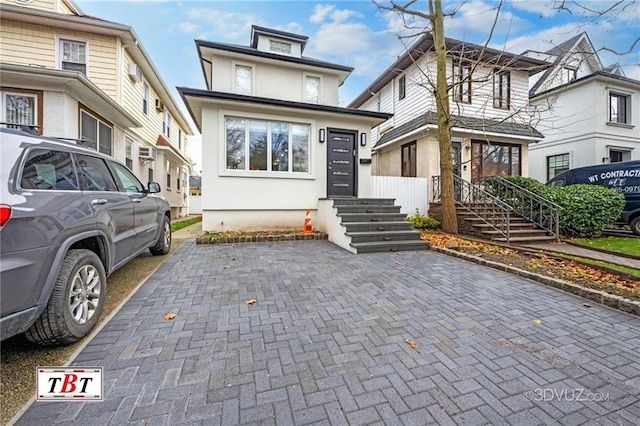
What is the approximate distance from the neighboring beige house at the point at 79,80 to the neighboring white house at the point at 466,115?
10.3 m

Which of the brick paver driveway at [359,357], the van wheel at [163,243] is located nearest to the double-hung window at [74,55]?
the van wheel at [163,243]

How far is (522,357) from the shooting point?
2164 millimetres

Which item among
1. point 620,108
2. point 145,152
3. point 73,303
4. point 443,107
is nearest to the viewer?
point 73,303

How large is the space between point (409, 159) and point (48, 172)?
11534 millimetres

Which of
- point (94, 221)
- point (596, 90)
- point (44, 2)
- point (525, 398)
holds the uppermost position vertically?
point (44, 2)

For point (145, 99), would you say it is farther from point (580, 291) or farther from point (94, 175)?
point (580, 291)

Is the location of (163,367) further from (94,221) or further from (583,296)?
(583,296)

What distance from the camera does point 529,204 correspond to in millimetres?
8211

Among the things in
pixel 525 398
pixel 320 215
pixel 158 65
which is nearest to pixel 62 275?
pixel 525 398

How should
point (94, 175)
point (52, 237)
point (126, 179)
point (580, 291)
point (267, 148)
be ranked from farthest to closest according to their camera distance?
point (267, 148), point (126, 179), point (580, 291), point (94, 175), point (52, 237)

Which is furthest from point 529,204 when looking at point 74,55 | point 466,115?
point 74,55

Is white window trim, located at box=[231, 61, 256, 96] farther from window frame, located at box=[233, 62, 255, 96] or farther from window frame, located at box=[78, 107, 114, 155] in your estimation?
window frame, located at box=[78, 107, 114, 155]

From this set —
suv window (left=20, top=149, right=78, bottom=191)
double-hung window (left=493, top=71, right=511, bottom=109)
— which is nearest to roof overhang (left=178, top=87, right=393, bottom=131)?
suv window (left=20, top=149, right=78, bottom=191)

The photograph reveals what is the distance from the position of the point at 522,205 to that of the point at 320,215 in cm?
640
